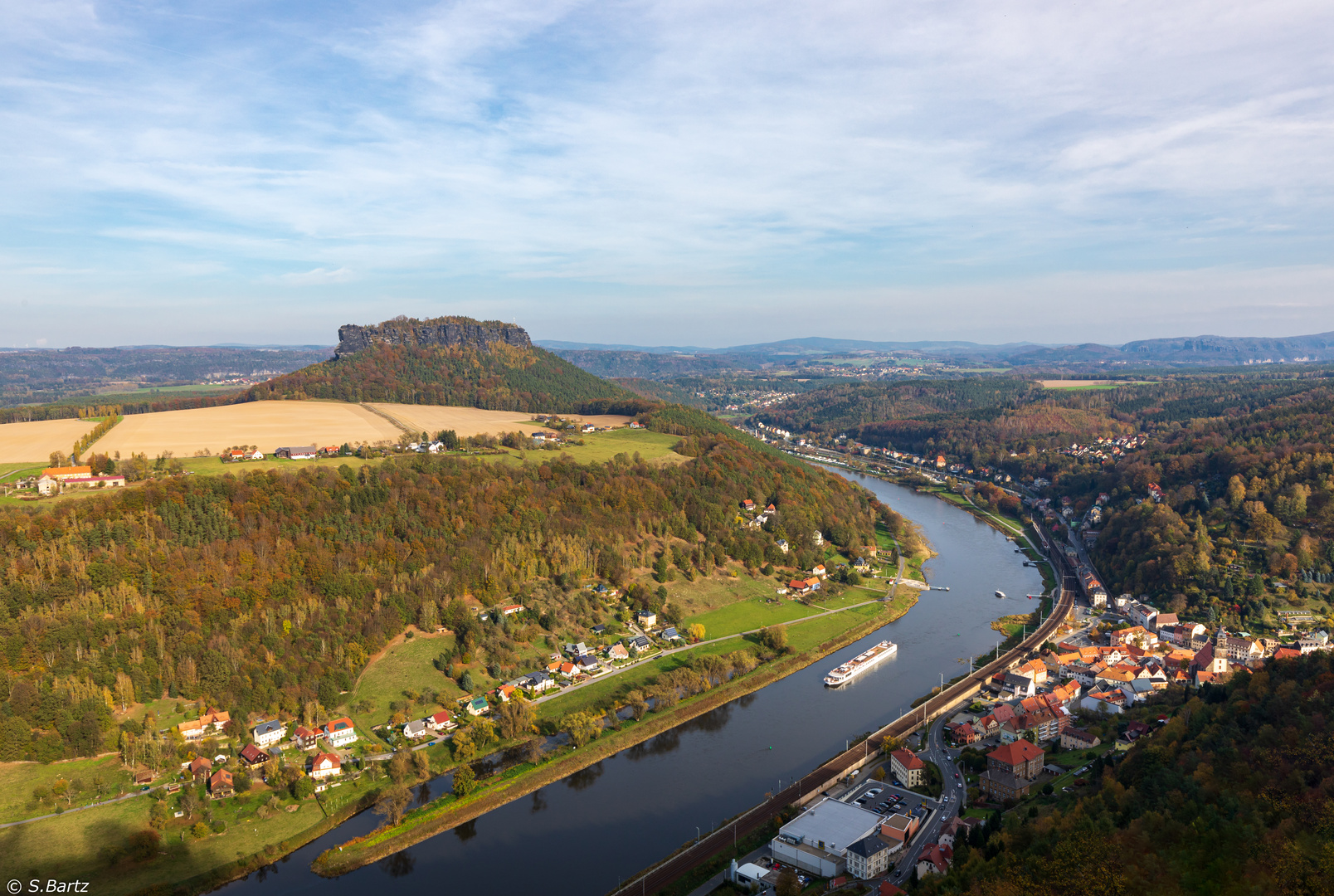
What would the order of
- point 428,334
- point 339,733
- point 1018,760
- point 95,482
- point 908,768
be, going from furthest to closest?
point 428,334, point 95,482, point 339,733, point 1018,760, point 908,768

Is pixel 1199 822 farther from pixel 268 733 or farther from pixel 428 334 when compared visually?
pixel 428 334

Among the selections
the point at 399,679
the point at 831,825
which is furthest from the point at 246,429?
the point at 831,825

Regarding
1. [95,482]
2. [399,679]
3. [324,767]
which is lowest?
[324,767]

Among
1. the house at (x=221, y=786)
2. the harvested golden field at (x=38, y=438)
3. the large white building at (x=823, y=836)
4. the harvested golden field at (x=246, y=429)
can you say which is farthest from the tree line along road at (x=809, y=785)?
the harvested golden field at (x=38, y=438)

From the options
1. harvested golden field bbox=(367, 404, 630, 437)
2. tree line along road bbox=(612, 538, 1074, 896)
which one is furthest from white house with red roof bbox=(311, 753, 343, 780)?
harvested golden field bbox=(367, 404, 630, 437)

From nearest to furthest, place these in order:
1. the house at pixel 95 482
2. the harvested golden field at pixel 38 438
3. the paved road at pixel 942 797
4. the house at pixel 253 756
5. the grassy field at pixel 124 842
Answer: the grassy field at pixel 124 842
the paved road at pixel 942 797
the house at pixel 253 756
the house at pixel 95 482
the harvested golden field at pixel 38 438

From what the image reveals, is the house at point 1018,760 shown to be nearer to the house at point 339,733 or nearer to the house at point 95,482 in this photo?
the house at point 339,733

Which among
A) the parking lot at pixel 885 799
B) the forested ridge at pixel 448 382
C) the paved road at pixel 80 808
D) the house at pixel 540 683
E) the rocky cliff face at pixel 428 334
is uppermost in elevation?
the rocky cliff face at pixel 428 334
